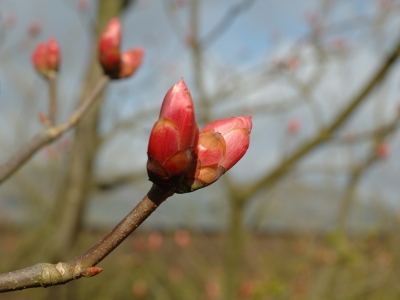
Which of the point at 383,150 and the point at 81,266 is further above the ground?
the point at 81,266

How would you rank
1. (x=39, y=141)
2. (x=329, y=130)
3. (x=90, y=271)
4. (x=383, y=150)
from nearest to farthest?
1. (x=90, y=271)
2. (x=39, y=141)
3. (x=329, y=130)
4. (x=383, y=150)

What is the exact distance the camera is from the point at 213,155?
0.72 meters

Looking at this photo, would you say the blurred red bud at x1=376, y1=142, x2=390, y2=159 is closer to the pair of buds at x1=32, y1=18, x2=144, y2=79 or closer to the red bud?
the pair of buds at x1=32, y1=18, x2=144, y2=79

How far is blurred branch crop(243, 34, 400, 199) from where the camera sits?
2838 millimetres

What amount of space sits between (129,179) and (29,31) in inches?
85.1

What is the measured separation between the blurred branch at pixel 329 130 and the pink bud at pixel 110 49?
1921 mm

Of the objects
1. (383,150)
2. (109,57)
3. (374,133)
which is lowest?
(383,150)

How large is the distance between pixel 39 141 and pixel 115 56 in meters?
0.35

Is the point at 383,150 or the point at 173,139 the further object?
the point at 383,150

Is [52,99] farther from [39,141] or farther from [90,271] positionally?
[90,271]

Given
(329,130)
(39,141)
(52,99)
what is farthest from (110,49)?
(329,130)

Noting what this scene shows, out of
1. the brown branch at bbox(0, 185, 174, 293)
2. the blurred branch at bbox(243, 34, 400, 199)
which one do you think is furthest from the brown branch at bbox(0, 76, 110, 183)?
the blurred branch at bbox(243, 34, 400, 199)

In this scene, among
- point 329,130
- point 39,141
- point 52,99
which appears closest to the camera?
point 39,141

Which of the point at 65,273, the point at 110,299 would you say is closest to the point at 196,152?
the point at 65,273
